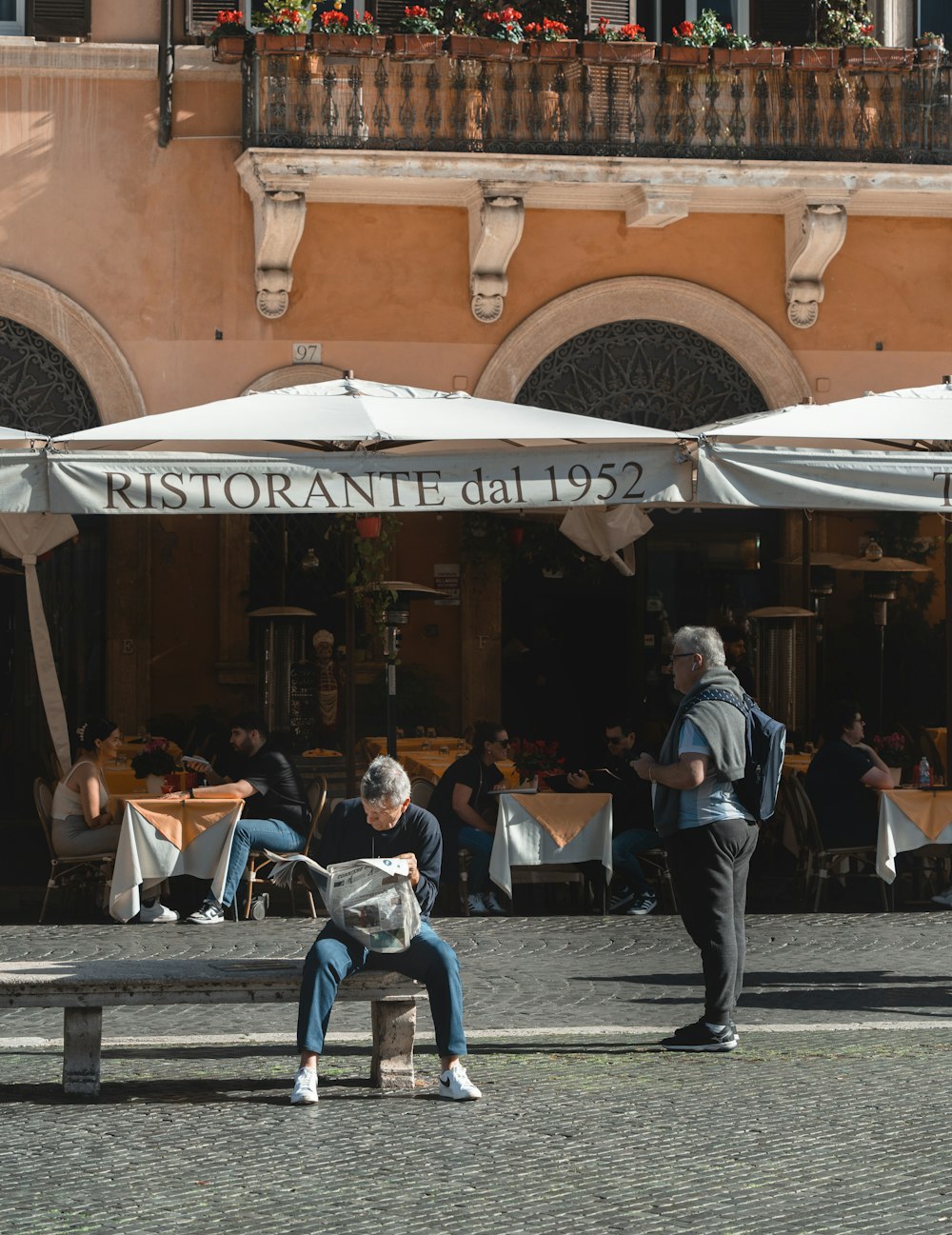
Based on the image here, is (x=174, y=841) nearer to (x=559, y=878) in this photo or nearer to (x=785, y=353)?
(x=559, y=878)

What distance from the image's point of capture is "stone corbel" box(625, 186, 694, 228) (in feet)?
47.3

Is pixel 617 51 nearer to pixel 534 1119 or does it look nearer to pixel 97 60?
A: pixel 97 60

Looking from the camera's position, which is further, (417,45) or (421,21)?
(421,21)

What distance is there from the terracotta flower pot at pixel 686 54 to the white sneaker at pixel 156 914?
7.51 meters

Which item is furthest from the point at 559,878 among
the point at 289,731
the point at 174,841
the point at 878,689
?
the point at 878,689

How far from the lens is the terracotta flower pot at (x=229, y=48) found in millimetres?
14352

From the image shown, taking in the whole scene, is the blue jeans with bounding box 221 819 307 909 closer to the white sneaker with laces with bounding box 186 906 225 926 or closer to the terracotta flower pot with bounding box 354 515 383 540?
the white sneaker with laces with bounding box 186 906 225 926

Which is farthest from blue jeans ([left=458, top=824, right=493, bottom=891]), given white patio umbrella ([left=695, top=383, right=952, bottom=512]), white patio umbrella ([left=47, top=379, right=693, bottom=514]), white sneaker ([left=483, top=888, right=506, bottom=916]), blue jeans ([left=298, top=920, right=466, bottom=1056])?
blue jeans ([left=298, top=920, right=466, bottom=1056])

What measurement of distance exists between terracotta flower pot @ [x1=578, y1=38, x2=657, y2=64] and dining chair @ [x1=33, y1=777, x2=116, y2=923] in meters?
6.74

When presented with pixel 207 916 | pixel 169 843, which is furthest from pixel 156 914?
pixel 169 843

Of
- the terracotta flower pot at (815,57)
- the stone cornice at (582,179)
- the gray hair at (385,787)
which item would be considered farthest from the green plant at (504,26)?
the gray hair at (385,787)

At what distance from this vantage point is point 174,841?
10.4 metres

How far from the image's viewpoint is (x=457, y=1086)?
6535 millimetres

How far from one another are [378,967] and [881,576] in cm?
999
